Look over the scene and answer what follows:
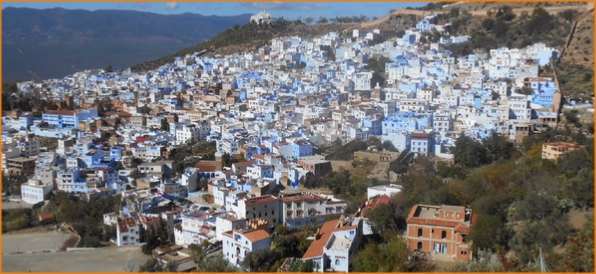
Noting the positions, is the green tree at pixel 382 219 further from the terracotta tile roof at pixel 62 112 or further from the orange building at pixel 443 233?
the terracotta tile roof at pixel 62 112

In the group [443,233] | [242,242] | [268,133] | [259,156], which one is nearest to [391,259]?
[443,233]

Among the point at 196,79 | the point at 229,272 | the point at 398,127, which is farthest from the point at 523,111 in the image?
the point at 196,79

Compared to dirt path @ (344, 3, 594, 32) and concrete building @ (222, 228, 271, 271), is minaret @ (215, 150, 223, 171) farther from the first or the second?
dirt path @ (344, 3, 594, 32)

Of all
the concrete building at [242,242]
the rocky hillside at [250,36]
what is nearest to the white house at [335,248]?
the concrete building at [242,242]

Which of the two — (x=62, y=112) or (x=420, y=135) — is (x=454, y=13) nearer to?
(x=420, y=135)

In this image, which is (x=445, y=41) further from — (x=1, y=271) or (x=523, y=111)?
(x=1, y=271)

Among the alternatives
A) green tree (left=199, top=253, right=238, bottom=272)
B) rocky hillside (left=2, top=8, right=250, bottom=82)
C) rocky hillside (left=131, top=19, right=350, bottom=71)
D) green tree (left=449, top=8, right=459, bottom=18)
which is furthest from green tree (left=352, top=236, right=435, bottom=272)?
rocky hillside (left=2, top=8, right=250, bottom=82)
